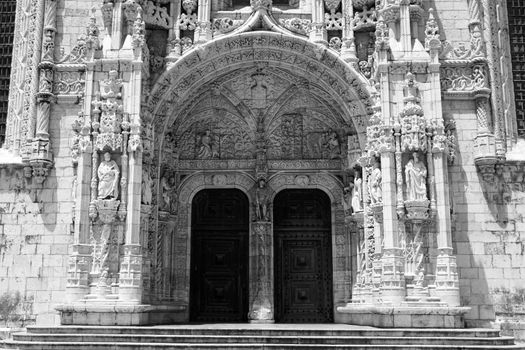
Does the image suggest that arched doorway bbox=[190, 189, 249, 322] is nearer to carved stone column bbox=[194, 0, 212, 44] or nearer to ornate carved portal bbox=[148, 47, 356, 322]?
ornate carved portal bbox=[148, 47, 356, 322]

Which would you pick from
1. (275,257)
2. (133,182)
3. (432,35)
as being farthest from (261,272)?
(432,35)

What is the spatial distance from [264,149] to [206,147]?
1.68m

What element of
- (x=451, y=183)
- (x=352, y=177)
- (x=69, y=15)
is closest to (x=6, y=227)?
(x=69, y=15)

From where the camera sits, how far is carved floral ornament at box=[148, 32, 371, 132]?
16.3 metres

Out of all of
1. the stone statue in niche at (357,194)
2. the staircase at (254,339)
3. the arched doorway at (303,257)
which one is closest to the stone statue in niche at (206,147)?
the arched doorway at (303,257)

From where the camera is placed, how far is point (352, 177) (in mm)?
17219

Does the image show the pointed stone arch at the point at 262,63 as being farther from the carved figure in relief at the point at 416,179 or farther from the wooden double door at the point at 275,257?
the wooden double door at the point at 275,257

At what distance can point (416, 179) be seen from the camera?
1466 centimetres

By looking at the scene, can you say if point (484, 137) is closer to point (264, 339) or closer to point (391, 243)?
point (391, 243)

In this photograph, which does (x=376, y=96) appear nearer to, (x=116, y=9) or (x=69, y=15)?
(x=116, y=9)

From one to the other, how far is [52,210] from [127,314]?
3767 mm

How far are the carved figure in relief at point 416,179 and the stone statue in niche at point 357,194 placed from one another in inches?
73.5

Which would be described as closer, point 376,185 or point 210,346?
point 210,346

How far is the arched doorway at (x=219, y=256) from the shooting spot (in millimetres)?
17375
